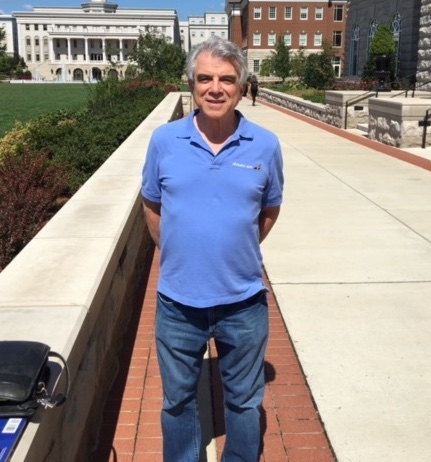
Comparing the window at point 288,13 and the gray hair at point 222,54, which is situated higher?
the window at point 288,13

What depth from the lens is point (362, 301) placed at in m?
4.90

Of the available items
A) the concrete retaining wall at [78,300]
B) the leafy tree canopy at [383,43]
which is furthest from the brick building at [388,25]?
the concrete retaining wall at [78,300]

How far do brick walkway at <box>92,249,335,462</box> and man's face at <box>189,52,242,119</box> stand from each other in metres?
1.74

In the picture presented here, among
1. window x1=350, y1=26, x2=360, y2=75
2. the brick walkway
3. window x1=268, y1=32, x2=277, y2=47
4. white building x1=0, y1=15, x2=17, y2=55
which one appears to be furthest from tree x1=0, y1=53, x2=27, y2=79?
the brick walkway

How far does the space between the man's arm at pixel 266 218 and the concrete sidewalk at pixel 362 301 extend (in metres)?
1.22

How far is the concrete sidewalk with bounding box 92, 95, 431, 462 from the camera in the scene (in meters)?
3.12

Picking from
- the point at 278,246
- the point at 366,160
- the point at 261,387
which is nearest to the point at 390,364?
the point at 261,387

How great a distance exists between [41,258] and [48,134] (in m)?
8.31

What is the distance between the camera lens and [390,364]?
12.8 ft

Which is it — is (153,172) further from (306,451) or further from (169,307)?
(306,451)

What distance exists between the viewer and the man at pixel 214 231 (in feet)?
7.50

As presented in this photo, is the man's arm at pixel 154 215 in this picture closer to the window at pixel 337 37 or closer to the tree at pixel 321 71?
the tree at pixel 321 71

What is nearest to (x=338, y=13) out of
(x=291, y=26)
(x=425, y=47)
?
(x=291, y=26)

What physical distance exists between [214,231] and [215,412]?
1504mm
